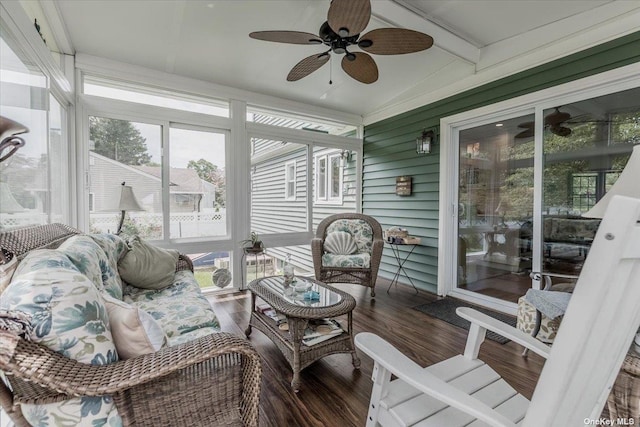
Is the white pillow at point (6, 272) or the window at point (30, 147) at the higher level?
the window at point (30, 147)

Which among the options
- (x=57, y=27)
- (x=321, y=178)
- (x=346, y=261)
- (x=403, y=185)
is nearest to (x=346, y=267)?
(x=346, y=261)

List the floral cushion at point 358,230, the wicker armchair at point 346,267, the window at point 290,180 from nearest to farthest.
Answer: the wicker armchair at point 346,267, the floral cushion at point 358,230, the window at point 290,180

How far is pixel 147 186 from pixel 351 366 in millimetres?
3079

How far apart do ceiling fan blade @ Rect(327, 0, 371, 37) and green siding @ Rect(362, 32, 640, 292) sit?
214cm

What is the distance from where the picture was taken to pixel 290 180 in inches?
221

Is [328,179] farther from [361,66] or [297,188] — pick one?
[361,66]

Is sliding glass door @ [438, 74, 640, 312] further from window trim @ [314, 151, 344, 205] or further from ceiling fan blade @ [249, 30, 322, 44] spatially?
ceiling fan blade @ [249, 30, 322, 44]

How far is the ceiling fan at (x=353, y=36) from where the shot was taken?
191 centimetres

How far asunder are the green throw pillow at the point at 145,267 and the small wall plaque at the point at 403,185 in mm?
3255

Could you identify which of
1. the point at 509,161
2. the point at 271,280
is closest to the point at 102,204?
the point at 271,280

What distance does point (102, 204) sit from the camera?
3385 millimetres

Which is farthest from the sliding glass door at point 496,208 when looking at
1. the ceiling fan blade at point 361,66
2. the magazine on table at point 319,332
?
the magazine on table at point 319,332

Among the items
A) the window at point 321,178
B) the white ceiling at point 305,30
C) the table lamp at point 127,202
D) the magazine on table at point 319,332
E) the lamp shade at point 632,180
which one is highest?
the white ceiling at point 305,30

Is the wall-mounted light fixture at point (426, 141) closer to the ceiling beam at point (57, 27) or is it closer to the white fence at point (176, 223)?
the white fence at point (176, 223)
